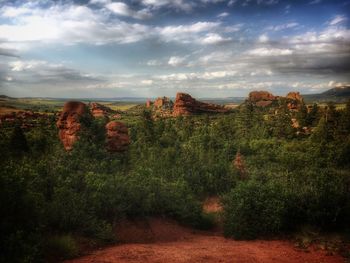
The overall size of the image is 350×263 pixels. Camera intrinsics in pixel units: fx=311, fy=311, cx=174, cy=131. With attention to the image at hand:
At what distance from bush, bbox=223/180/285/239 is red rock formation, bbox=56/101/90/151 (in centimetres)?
1996

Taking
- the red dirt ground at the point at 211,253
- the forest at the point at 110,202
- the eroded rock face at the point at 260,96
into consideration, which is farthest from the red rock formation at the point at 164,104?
the red dirt ground at the point at 211,253

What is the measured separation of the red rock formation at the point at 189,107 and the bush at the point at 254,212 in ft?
369

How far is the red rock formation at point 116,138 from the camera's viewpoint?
3606 cm

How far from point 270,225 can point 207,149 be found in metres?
33.1

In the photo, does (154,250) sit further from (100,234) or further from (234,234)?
(234,234)

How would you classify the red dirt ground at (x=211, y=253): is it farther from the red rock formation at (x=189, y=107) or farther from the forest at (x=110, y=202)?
the red rock formation at (x=189, y=107)

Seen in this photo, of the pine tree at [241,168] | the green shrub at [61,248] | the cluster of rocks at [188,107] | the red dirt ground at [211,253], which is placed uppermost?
the cluster of rocks at [188,107]

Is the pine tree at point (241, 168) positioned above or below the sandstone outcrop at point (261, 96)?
below

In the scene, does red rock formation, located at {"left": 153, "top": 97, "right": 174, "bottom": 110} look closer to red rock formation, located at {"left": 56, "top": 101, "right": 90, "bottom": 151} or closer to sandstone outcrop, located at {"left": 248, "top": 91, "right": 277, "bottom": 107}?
sandstone outcrop, located at {"left": 248, "top": 91, "right": 277, "bottom": 107}

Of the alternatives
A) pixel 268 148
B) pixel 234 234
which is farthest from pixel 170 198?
pixel 268 148

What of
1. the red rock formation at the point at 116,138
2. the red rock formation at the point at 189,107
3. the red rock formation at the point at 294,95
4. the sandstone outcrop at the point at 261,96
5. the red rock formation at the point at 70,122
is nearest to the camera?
the red rock formation at the point at 70,122

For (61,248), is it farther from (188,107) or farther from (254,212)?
(188,107)

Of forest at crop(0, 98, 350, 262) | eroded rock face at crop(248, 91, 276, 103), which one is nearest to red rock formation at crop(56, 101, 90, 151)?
forest at crop(0, 98, 350, 262)

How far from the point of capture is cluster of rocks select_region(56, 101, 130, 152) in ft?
109
